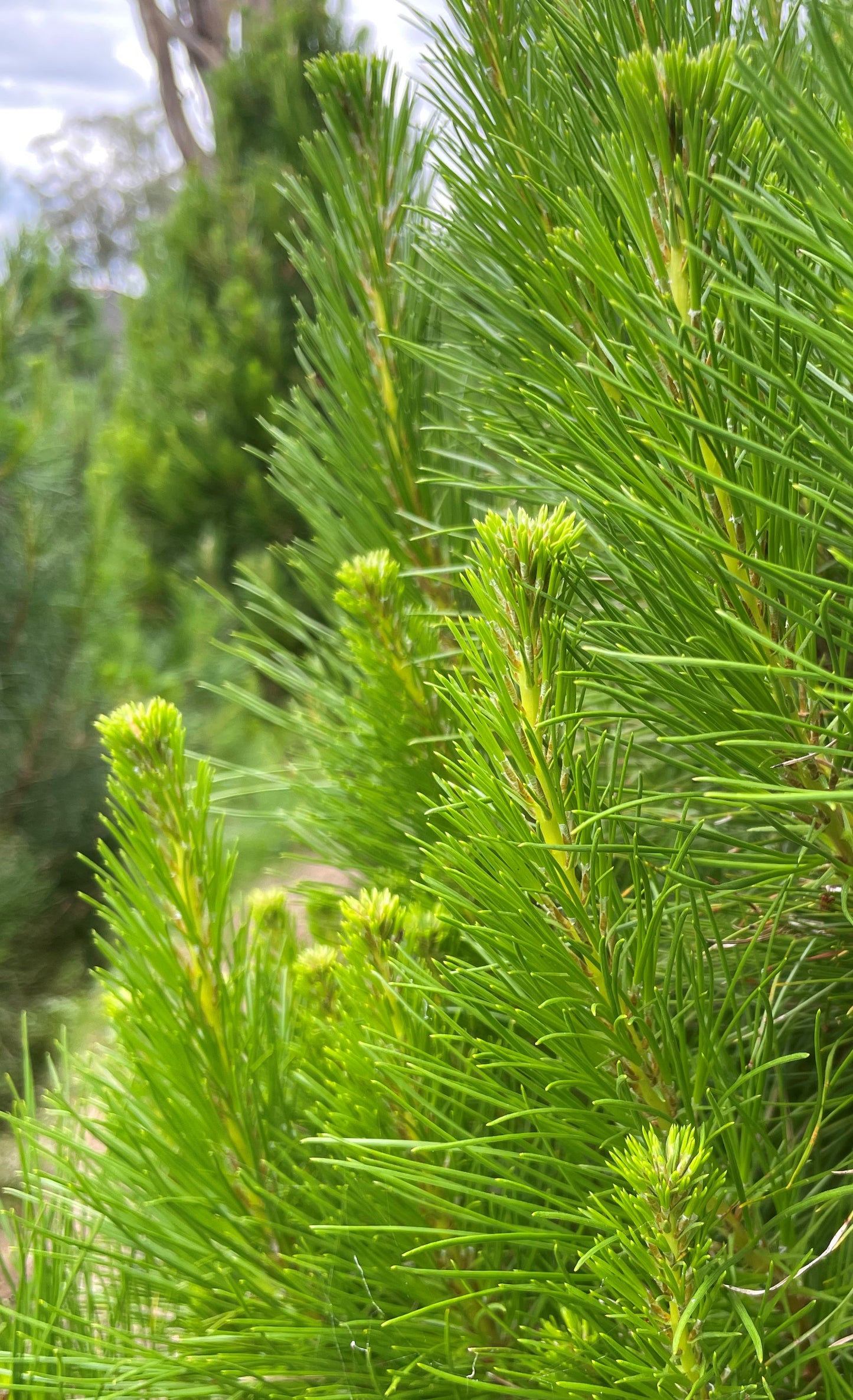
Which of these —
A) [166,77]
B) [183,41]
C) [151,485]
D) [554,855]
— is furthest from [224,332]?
[554,855]

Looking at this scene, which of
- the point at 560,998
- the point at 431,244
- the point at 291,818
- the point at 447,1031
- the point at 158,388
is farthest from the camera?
the point at 158,388

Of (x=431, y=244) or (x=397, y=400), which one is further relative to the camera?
(x=397, y=400)

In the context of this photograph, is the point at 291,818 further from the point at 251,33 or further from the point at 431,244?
the point at 251,33

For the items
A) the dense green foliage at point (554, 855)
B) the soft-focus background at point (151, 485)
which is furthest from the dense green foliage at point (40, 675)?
the dense green foliage at point (554, 855)

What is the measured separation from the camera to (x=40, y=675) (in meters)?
2.53

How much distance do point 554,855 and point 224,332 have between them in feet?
11.6

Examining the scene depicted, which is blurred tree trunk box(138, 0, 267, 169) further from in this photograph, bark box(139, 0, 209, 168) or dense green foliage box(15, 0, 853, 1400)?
dense green foliage box(15, 0, 853, 1400)

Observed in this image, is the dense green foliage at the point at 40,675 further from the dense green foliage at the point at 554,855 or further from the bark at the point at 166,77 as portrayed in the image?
the bark at the point at 166,77

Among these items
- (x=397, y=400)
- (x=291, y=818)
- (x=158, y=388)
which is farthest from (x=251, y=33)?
(x=291, y=818)

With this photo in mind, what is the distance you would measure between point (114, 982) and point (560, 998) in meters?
0.32

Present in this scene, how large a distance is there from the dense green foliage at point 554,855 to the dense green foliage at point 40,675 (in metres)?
1.92

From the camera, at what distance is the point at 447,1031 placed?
54cm

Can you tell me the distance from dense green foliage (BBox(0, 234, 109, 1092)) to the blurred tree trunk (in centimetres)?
267

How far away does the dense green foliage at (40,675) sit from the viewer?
2.43 m
